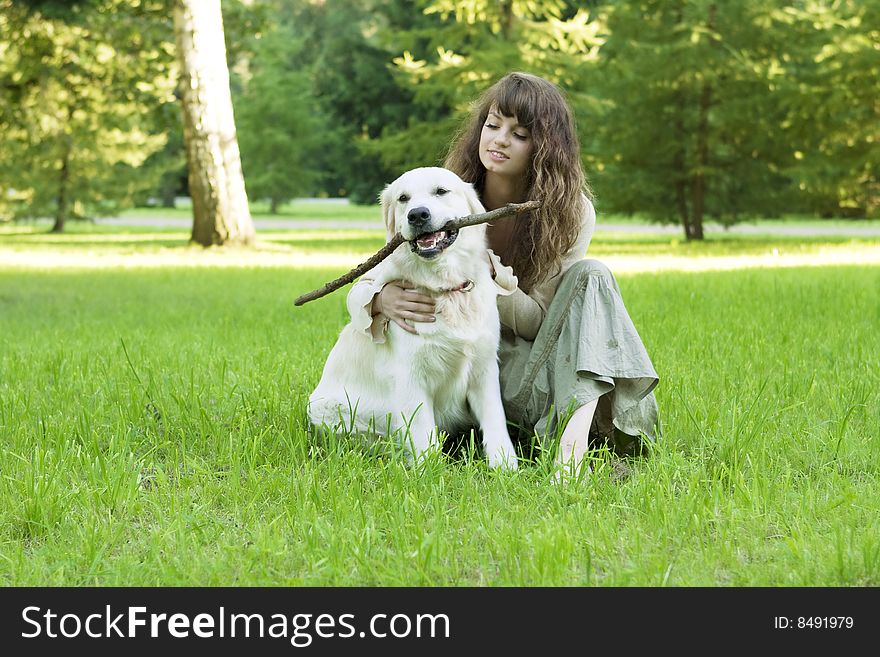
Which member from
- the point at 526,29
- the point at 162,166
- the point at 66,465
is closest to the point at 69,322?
the point at 66,465

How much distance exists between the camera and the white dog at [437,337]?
11.5 feet

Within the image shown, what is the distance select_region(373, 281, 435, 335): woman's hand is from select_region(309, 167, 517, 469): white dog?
0.09 ft

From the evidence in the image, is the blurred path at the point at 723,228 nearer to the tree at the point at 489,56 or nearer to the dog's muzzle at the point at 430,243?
the tree at the point at 489,56

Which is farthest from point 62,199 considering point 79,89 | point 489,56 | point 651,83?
point 651,83

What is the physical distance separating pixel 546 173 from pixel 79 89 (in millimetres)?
18188

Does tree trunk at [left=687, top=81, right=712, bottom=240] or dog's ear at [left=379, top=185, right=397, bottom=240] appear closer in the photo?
dog's ear at [left=379, top=185, right=397, bottom=240]

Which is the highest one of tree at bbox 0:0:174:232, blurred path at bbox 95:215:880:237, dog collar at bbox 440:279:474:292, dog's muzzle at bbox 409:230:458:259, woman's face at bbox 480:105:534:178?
tree at bbox 0:0:174:232

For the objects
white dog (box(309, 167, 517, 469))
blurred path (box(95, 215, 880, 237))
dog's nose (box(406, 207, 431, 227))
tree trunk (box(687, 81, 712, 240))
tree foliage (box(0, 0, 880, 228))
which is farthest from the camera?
blurred path (box(95, 215, 880, 237))

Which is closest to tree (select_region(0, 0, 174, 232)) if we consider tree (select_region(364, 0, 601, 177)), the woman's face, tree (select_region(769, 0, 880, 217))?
tree (select_region(364, 0, 601, 177))

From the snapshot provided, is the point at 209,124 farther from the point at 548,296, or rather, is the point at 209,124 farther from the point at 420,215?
the point at 420,215

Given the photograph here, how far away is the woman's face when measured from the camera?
3.93 meters

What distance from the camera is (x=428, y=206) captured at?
344 cm

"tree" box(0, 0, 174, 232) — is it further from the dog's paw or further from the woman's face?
the dog's paw

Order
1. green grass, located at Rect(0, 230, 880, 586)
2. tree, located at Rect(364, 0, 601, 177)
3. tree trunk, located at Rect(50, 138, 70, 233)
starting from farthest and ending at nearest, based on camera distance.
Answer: tree trunk, located at Rect(50, 138, 70, 233), tree, located at Rect(364, 0, 601, 177), green grass, located at Rect(0, 230, 880, 586)
